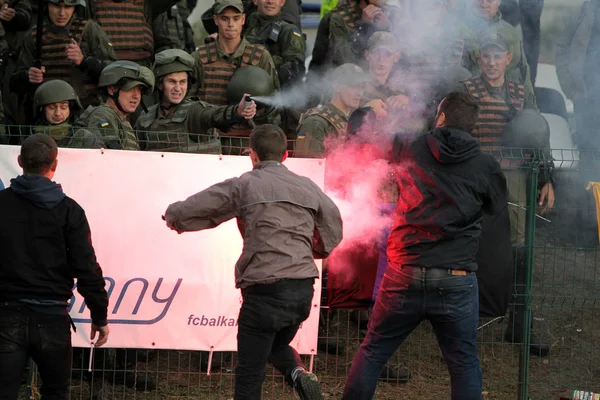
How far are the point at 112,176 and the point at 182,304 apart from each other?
107cm

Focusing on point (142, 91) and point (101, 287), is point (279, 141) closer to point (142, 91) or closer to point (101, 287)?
point (101, 287)

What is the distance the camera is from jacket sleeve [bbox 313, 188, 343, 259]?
6.48 meters

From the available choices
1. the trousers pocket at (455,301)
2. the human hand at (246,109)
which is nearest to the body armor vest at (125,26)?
the human hand at (246,109)

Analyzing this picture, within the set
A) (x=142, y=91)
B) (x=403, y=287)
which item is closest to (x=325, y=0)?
(x=142, y=91)

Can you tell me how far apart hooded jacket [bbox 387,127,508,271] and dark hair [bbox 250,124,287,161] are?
882 mm

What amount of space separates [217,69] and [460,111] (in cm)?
400

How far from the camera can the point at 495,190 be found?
21.8ft

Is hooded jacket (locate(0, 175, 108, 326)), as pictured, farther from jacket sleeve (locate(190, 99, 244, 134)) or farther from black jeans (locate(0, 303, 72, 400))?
jacket sleeve (locate(190, 99, 244, 134))

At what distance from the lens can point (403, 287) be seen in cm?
656

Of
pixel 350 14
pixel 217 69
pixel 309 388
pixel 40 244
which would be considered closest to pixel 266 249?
pixel 309 388

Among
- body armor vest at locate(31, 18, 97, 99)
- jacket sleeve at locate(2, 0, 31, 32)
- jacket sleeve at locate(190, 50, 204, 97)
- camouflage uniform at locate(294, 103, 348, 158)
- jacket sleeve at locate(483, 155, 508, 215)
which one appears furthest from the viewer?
jacket sleeve at locate(2, 0, 31, 32)

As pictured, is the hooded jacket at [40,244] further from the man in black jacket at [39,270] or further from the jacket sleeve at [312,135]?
the jacket sleeve at [312,135]

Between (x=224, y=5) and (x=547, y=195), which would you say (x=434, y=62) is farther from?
(x=547, y=195)

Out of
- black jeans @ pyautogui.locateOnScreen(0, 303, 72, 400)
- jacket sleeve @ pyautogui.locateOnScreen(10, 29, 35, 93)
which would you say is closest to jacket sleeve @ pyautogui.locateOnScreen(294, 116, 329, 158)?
black jeans @ pyautogui.locateOnScreen(0, 303, 72, 400)
